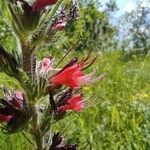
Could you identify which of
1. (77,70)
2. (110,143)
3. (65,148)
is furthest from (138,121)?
(77,70)

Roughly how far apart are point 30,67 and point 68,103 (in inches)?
8.7

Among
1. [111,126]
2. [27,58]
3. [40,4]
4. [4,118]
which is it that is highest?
[40,4]

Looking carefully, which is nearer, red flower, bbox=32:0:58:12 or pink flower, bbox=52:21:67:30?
red flower, bbox=32:0:58:12

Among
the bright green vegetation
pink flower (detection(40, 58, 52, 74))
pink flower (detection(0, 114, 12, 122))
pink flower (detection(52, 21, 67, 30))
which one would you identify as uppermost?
pink flower (detection(52, 21, 67, 30))

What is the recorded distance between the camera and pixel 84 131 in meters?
3.93

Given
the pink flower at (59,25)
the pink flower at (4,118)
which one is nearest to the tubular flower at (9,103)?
the pink flower at (4,118)

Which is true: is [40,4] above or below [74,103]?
above

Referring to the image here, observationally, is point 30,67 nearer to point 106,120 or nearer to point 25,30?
point 25,30

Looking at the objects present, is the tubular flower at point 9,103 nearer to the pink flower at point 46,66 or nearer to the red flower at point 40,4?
the pink flower at point 46,66

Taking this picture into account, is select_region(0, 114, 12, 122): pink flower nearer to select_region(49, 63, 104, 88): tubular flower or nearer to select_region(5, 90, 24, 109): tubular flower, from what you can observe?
select_region(5, 90, 24, 109): tubular flower

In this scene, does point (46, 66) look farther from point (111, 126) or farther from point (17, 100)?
→ point (111, 126)

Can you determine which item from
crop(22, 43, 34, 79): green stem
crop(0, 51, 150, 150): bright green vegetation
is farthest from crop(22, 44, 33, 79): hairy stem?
crop(0, 51, 150, 150): bright green vegetation

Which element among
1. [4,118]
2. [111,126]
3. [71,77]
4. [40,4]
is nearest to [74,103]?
[71,77]

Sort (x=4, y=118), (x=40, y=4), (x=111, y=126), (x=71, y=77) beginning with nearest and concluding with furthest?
(x=40, y=4)
(x=71, y=77)
(x=4, y=118)
(x=111, y=126)
